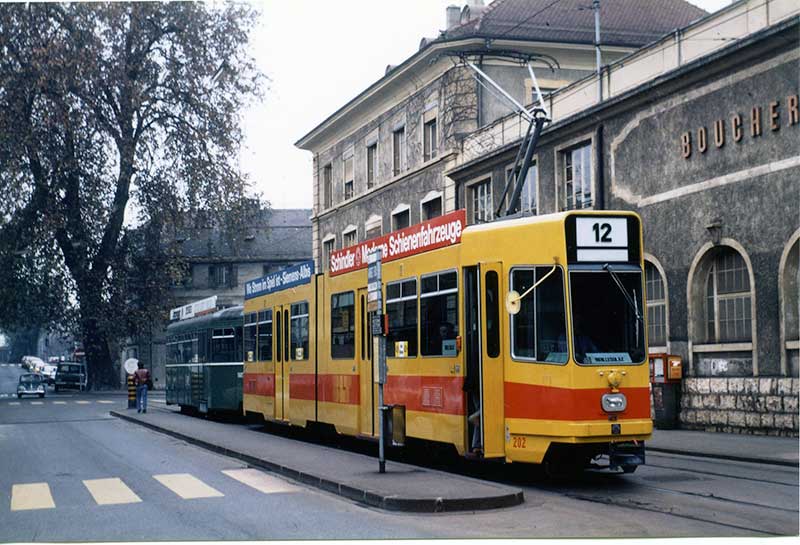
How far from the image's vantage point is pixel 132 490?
13617mm

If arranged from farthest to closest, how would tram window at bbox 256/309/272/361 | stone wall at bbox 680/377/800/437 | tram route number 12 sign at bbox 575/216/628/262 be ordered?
tram window at bbox 256/309/272/361 → stone wall at bbox 680/377/800/437 → tram route number 12 sign at bbox 575/216/628/262

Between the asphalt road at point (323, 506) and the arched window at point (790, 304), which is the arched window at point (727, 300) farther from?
the asphalt road at point (323, 506)

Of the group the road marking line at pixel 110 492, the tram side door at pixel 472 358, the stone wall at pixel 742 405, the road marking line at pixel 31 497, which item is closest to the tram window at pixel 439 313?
the tram side door at pixel 472 358

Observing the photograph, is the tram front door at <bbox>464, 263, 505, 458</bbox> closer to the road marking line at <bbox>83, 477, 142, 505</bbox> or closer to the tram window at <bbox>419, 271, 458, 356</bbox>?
the tram window at <bbox>419, 271, 458, 356</bbox>

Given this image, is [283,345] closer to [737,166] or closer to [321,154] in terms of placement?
[737,166]

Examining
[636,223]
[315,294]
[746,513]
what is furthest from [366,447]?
[746,513]

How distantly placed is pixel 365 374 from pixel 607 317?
567 centimetres

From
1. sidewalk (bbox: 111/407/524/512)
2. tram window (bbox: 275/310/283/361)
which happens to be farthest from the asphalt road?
tram window (bbox: 275/310/283/361)

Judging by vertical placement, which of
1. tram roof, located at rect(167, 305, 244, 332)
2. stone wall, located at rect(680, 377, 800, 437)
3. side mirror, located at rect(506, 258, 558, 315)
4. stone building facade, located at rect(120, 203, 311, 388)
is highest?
stone building facade, located at rect(120, 203, 311, 388)

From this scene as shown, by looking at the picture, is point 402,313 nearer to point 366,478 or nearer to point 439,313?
point 439,313

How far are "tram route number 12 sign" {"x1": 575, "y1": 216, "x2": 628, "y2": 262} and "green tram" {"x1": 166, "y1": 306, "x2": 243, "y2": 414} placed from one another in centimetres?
1556

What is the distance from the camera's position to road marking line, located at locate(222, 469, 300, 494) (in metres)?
13.5

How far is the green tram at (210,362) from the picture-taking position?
27781 millimetres

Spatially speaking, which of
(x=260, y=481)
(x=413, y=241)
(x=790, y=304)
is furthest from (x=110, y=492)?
(x=790, y=304)
